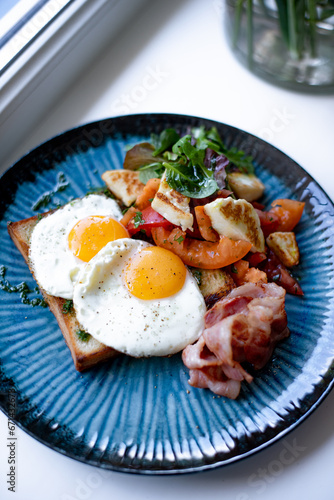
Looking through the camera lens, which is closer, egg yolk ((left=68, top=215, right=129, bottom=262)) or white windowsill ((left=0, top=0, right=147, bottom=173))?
egg yolk ((left=68, top=215, right=129, bottom=262))

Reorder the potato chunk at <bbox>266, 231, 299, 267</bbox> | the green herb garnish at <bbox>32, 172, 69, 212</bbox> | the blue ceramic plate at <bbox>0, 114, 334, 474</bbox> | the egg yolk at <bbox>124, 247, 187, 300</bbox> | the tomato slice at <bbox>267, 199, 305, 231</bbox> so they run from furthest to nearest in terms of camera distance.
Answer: the green herb garnish at <bbox>32, 172, 69, 212</bbox> < the tomato slice at <bbox>267, 199, 305, 231</bbox> < the potato chunk at <bbox>266, 231, 299, 267</bbox> < the egg yolk at <bbox>124, 247, 187, 300</bbox> < the blue ceramic plate at <bbox>0, 114, 334, 474</bbox>

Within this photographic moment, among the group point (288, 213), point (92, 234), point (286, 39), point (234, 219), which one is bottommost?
point (92, 234)

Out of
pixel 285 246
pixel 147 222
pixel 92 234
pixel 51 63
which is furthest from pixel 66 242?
pixel 51 63

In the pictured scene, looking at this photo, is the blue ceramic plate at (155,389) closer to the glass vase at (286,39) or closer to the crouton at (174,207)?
the crouton at (174,207)

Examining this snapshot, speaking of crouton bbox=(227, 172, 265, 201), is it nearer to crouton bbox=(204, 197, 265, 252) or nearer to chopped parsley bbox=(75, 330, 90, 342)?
crouton bbox=(204, 197, 265, 252)

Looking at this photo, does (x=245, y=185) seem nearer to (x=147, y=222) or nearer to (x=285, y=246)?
(x=285, y=246)

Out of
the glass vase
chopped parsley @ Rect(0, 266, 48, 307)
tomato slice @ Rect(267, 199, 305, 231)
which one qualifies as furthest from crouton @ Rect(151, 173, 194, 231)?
the glass vase

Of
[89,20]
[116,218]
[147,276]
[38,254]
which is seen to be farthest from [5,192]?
[89,20]
